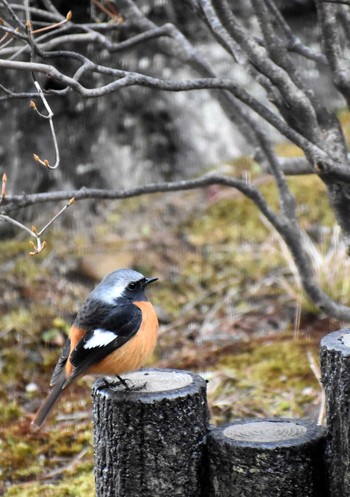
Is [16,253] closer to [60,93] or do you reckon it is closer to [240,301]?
[240,301]

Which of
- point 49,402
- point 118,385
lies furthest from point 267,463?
point 49,402

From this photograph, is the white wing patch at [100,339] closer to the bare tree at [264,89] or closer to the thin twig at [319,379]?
the bare tree at [264,89]

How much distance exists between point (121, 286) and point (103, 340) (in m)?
0.29

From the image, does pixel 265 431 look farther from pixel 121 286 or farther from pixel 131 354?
pixel 121 286

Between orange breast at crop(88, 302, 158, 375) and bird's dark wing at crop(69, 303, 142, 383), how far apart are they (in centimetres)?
2

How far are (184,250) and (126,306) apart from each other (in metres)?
3.62

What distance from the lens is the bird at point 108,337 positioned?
3213 mm

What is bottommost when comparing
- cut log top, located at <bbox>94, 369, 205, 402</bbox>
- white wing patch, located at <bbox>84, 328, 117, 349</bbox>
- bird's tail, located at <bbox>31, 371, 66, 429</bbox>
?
bird's tail, located at <bbox>31, 371, 66, 429</bbox>

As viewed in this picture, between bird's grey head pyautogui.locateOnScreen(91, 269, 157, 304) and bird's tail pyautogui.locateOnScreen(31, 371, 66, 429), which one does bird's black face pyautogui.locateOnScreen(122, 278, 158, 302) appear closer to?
bird's grey head pyautogui.locateOnScreen(91, 269, 157, 304)

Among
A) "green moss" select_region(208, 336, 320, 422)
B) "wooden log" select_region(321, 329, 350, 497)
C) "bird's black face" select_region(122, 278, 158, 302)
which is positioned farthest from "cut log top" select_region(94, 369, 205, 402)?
"green moss" select_region(208, 336, 320, 422)

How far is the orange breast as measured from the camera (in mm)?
3205

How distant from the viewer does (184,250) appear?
22.7 ft

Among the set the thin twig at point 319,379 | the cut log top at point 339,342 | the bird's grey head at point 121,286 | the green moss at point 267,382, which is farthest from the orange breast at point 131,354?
the green moss at point 267,382

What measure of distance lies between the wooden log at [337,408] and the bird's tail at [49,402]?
3.74 ft
